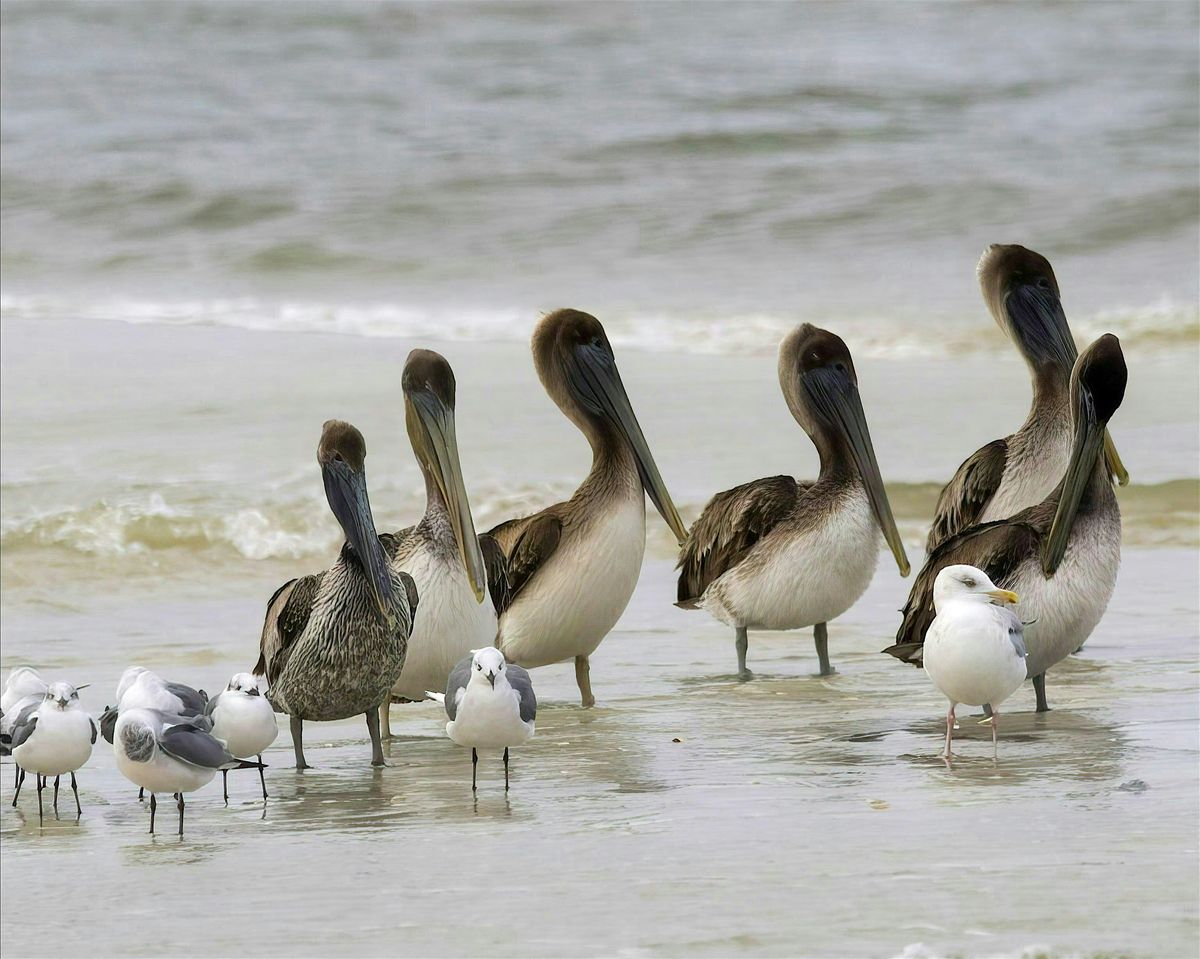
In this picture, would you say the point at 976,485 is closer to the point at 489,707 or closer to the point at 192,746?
the point at 489,707

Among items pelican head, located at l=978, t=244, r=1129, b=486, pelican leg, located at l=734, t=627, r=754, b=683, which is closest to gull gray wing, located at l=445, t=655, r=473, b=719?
pelican leg, located at l=734, t=627, r=754, b=683

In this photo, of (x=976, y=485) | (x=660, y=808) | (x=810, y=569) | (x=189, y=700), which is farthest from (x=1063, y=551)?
(x=189, y=700)

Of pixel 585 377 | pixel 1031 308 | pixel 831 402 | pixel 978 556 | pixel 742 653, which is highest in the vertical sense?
pixel 1031 308

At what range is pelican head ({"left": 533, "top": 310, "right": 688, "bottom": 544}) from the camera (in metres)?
6.48

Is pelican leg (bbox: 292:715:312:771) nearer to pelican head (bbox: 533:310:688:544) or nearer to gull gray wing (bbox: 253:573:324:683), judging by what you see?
gull gray wing (bbox: 253:573:324:683)

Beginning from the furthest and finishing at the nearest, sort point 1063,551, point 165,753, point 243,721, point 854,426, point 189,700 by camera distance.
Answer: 1. point 854,426
2. point 1063,551
3. point 189,700
4. point 243,721
5. point 165,753

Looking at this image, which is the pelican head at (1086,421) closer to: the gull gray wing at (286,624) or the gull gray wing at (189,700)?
the gull gray wing at (286,624)

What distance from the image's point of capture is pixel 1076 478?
5.54 meters

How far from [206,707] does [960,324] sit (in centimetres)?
1127

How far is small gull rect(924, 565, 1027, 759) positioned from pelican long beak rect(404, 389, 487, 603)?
4.50ft

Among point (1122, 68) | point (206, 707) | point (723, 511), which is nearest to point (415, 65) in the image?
point (1122, 68)

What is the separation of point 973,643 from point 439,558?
5.32ft

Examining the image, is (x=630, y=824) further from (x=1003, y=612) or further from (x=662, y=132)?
(x=662, y=132)

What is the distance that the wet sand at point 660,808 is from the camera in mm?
3668
